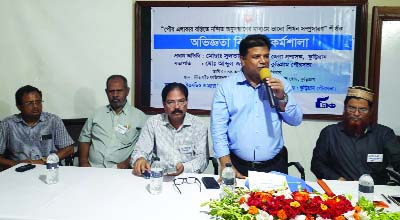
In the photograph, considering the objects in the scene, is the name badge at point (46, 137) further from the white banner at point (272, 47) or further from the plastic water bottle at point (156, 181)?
the plastic water bottle at point (156, 181)

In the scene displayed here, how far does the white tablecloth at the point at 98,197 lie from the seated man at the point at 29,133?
→ 809mm

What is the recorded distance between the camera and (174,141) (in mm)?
2727

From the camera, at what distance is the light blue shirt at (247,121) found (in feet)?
8.18

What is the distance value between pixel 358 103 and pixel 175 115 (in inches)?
52.1

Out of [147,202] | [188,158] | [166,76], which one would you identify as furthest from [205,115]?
[147,202]

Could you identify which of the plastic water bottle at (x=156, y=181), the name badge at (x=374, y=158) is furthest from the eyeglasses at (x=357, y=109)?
the plastic water bottle at (x=156, y=181)

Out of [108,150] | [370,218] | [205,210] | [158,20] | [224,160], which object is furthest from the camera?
[158,20]

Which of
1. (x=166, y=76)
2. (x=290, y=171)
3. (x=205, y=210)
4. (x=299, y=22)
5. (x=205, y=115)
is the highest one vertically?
(x=299, y=22)

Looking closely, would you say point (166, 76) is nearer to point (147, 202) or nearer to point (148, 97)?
point (148, 97)

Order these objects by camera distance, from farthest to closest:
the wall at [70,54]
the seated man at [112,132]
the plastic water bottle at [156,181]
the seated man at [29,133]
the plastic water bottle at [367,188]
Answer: the wall at [70,54], the seated man at [112,132], the seated man at [29,133], the plastic water bottle at [156,181], the plastic water bottle at [367,188]

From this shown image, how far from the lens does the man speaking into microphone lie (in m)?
2.48

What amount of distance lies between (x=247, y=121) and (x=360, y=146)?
88 cm

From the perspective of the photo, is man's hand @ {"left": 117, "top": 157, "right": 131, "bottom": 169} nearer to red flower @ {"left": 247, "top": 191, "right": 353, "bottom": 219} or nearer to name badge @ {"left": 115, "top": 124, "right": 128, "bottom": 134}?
name badge @ {"left": 115, "top": 124, "right": 128, "bottom": 134}

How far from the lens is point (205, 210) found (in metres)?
1.77
